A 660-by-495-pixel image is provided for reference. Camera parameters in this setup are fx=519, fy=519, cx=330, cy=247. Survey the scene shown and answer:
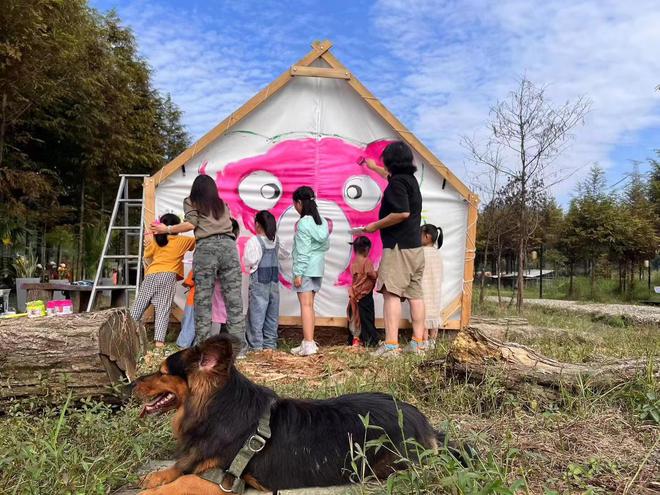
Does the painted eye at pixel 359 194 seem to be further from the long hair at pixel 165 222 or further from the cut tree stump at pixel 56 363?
the cut tree stump at pixel 56 363

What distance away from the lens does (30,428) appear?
114 inches

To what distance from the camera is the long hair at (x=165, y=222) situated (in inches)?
249

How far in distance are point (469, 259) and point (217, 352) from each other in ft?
18.7

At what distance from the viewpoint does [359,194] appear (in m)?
7.50

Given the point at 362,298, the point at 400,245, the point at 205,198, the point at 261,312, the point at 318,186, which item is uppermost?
the point at 318,186

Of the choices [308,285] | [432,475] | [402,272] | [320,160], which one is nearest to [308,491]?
[432,475]

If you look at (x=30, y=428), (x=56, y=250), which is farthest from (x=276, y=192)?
(x=56, y=250)

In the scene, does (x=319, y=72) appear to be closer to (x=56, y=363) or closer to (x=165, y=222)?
(x=165, y=222)

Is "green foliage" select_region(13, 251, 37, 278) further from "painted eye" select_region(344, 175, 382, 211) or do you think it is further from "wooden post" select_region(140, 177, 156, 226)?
"painted eye" select_region(344, 175, 382, 211)

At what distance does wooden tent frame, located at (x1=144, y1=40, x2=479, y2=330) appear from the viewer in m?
7.10

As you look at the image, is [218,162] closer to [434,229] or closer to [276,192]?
[276,192]

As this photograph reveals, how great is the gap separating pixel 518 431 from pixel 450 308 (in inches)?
182

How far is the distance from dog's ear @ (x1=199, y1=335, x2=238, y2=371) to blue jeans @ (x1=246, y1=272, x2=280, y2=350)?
13.7ft

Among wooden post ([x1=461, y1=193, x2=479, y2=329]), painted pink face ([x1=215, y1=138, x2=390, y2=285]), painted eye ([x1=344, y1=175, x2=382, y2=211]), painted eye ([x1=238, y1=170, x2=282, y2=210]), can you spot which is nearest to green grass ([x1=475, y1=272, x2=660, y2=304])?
wooden post ([x1=461, y1=193, x2=479, y2=329])
